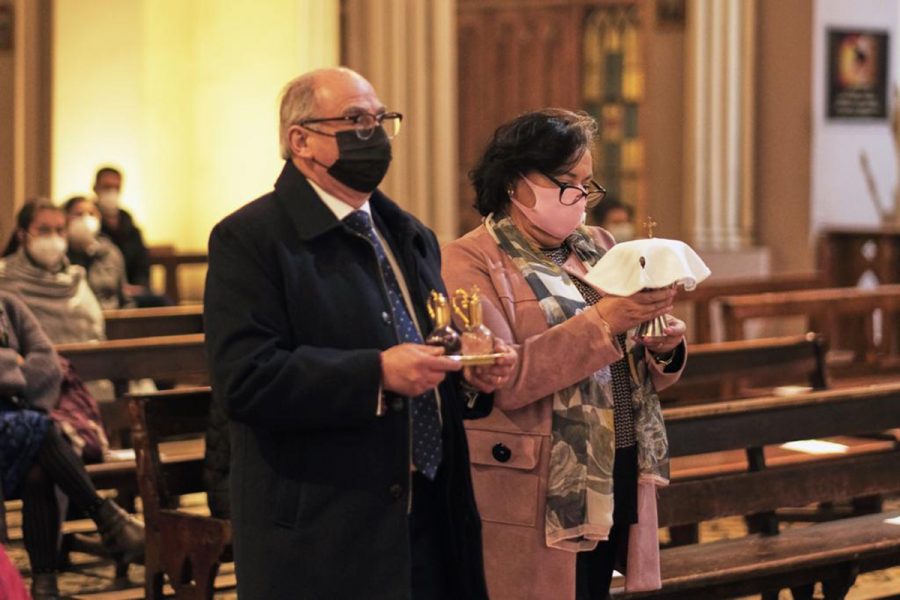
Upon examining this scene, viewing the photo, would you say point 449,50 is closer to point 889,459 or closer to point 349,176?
point 889,459

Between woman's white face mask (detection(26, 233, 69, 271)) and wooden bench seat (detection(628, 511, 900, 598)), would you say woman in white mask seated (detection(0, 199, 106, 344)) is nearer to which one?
woman's white face mask (detection(26, 233, 69, 271))

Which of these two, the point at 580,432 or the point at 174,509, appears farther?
the point at 174,509

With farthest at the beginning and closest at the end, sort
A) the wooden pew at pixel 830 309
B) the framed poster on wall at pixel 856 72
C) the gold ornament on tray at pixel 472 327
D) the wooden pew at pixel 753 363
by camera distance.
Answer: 1. the framed poster on wall at pixel 856 72
2. the wooden pew at pixel 830 309
3. the wooden pew at pixel 753 363
4. the gold ornament on tray at pixel 472 327

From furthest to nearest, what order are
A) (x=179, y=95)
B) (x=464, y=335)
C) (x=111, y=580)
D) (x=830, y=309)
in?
1. (x=179, y=95)
2. (x=830, y=309)
3. (x=111, y=580)
4. (x=464, y=335)

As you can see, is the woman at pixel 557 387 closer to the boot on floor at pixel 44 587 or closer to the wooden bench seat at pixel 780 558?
the wooden bench seat at pixel 780 558

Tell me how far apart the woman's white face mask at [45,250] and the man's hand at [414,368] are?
4.84 meters

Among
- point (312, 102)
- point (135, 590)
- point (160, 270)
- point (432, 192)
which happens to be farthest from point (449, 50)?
point (312, 102)

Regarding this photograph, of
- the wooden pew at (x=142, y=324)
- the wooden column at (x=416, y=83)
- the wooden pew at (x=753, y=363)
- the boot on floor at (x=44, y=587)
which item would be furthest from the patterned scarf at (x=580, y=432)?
the wooden column at (x=416, y=83)

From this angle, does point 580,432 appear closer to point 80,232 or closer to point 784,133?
point 80,232

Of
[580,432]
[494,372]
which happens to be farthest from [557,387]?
[494,372]

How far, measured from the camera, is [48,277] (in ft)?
24.3

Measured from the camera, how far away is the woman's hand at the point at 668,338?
340 centimetres

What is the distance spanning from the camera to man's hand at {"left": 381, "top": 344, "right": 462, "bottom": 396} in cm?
279

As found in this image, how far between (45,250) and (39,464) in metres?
1.92
